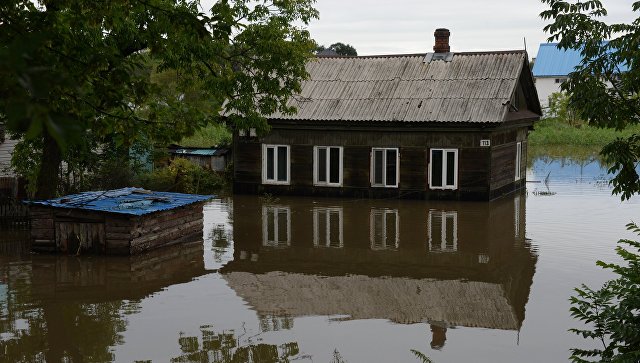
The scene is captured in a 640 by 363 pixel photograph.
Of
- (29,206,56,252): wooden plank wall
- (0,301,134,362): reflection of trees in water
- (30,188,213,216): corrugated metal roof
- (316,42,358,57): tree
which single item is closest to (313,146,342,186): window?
(30,188,213,216): corrugated metal roof

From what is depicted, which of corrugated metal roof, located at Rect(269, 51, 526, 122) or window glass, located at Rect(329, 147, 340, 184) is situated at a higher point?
corrugated metal roof, located at Rect(269, 51, 526, 122)

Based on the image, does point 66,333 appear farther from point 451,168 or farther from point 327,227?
point 451,168

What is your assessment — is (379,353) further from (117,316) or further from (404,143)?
(404,143)

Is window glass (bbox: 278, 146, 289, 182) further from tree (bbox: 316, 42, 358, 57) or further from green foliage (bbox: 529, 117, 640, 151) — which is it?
tree (bbox: 316, 42, 358, 57)

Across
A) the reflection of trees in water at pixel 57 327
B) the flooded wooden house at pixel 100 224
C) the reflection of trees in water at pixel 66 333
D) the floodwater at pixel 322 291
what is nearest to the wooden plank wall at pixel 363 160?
the floodwater at pixel 322 291

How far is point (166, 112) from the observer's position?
10.9 metres

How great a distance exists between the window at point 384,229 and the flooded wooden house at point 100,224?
16.2 ft

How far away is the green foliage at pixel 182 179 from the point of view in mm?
25953

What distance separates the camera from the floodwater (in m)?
10.5

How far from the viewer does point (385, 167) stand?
26375 mm

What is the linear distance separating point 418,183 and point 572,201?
510 cm

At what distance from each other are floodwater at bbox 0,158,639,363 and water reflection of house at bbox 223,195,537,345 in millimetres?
48

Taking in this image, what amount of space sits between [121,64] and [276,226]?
1300 centimetres

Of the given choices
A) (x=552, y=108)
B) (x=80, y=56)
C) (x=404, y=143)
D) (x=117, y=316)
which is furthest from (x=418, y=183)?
(x=552, y=108)
